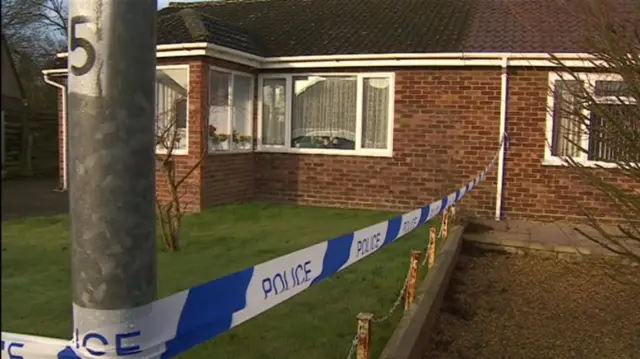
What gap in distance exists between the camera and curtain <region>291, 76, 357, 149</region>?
11977 mm

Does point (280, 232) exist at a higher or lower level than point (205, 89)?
lower

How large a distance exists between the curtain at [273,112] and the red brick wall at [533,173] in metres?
4.34

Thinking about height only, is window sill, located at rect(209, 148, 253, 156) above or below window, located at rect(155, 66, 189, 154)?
below

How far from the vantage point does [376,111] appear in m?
11.8

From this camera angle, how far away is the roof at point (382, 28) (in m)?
11.0

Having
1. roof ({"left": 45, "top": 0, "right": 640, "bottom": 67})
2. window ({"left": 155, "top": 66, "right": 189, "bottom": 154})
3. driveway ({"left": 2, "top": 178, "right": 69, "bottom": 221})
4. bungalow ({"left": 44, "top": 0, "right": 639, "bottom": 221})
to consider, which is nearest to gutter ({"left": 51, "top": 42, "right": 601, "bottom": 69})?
bungalow ({"left": 44, "top": 0, "right": 639, "bottom": 221})

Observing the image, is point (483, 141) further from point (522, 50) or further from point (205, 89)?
point (205, 89)

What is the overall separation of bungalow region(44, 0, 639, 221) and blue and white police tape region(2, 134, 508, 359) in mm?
7713

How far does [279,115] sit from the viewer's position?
1246cm

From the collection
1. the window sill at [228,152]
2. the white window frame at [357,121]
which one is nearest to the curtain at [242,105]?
the white window frame at [357,121]

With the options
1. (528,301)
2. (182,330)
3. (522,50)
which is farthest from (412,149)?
(182,330)

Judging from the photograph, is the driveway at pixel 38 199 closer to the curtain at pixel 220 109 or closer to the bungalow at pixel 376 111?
the bungalow at pixel 376 111

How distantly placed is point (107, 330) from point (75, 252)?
0.70ft

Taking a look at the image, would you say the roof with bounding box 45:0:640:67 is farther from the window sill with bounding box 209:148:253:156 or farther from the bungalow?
the window sill with bounding box 209:148:253:156
